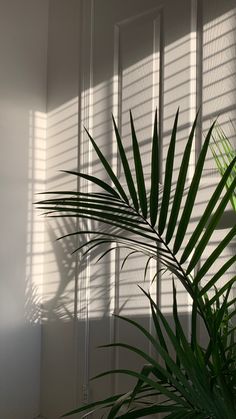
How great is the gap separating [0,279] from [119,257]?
1.74 ft

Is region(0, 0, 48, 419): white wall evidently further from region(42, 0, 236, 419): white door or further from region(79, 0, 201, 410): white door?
region(79, 0, 201, 410): white door

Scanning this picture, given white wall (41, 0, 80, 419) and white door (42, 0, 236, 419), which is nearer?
white door (42, 0, 236, 419)

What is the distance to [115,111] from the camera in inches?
83.3

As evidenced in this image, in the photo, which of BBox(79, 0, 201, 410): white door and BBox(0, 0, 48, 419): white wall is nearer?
BBox(79, 0, 201, 410): white door

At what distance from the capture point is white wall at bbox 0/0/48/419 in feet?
7.45

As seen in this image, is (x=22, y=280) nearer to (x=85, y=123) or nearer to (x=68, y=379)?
(x=68, y=379)

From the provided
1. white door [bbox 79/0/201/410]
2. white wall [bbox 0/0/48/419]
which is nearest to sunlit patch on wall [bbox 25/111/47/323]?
white wall [bbox 0/0/48/419]

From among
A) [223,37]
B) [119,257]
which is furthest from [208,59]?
[119,257]

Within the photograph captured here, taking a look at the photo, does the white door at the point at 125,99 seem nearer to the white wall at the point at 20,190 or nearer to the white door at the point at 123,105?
the white door at the point at 123,105

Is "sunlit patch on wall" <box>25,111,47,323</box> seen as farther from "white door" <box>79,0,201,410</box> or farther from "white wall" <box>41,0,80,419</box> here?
"white door" <box>79,0,201,410</box>

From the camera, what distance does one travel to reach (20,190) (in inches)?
91.8

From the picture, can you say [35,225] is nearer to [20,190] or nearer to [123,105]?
[20,190]

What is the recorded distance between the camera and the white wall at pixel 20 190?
7.45ft

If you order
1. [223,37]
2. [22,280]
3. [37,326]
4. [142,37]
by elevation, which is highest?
[142,37]
